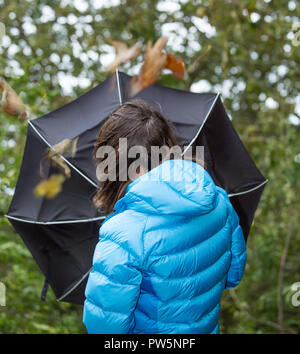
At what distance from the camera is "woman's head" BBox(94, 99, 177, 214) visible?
1.52 m

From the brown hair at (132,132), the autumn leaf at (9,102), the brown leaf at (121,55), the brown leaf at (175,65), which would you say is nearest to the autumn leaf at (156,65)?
the brown leaf at (175,65)

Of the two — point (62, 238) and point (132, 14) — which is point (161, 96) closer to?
point (62, 238)

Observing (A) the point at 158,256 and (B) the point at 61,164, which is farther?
(B) the point at 61,164

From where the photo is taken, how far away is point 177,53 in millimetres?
4398

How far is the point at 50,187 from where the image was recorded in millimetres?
2012

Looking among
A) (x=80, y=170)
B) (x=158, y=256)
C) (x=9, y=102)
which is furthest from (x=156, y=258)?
(x=9, y=102)

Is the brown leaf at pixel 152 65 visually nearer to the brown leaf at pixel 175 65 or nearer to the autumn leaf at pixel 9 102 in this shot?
the brown leaf at pixel 175 65

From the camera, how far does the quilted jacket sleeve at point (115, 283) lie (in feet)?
4.33

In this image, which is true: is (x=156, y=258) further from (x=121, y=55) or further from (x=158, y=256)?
(x=121, y=55)

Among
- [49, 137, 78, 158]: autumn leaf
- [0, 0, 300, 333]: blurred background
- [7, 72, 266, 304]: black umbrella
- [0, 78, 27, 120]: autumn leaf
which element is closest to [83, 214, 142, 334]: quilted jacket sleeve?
[7, 72, 266, 304]: black umbrella

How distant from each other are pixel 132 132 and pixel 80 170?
0.61m

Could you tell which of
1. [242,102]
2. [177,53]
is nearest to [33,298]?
[177,53]

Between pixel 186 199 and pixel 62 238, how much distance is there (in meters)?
0.96

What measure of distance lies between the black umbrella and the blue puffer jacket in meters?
0.66
